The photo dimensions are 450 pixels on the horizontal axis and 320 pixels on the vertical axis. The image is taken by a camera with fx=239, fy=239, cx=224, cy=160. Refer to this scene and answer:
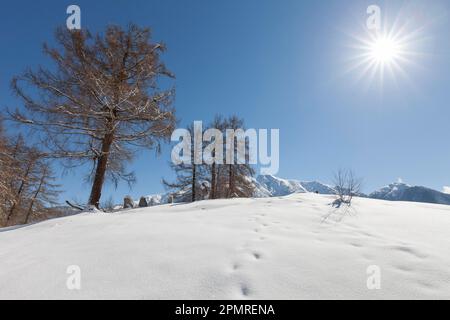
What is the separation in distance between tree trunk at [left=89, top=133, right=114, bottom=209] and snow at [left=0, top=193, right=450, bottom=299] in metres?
3.47

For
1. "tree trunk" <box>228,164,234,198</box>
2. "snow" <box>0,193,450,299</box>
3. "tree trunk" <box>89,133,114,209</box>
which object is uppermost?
"tree trunk" <box>228,164,234,198</box>

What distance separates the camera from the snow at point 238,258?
1912 mm

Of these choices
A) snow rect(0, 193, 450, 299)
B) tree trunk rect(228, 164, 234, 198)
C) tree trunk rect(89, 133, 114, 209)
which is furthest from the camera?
tree trunk rect(228, 164, 234, 198)

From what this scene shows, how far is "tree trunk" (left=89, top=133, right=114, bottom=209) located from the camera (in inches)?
299

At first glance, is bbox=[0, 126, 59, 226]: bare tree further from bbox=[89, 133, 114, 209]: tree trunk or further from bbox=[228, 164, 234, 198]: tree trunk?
bbox=[228, 164, 234, 198]: tree trunk

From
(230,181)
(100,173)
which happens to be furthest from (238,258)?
(230,181)

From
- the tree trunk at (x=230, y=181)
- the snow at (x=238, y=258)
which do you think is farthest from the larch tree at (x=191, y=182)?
the snow at (x=238, y=258)

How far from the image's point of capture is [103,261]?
8.24ft

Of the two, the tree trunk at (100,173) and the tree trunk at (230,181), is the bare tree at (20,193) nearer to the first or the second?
the tree trunk at (100,173)

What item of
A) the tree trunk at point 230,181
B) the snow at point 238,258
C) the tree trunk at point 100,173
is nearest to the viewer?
the snow at point 238,258

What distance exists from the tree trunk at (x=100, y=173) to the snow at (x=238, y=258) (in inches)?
137

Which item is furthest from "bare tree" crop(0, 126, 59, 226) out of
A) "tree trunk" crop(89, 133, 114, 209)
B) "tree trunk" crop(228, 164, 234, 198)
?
"tree trunk" crop(228, 164, 234, 198)

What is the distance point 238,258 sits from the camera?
2.48 metres

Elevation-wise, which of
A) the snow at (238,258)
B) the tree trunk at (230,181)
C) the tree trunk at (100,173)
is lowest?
the snow at (238,258)
